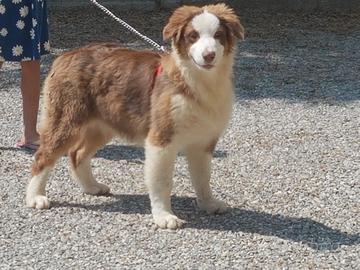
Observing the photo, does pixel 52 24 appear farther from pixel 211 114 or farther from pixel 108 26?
pixel 211 114

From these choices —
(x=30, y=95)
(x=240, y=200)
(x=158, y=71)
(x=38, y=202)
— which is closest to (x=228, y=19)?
(x=158, y=71)

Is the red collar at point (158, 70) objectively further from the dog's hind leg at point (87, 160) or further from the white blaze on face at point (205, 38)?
the dog's hind leg at point (87, 160)

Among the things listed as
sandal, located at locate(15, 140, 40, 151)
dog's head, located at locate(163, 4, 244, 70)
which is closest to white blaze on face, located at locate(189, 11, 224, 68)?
dog's head, located at locate(163, 4, 244, 70)

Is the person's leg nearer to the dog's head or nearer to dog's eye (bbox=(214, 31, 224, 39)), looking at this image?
the dog's head

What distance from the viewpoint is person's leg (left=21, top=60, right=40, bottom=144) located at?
565 cm

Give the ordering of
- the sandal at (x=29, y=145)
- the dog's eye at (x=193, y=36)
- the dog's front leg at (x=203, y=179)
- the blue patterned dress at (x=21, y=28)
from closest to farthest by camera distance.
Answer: the dog's eye at (x=193, y=36) < the dog's front leg at (x=203, y=179) < the blue patterned dress at (x=21, y=28) < the sandal at (x=29, y=145)

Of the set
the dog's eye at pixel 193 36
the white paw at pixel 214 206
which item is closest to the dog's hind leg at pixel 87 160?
the white paw at pixel 214 206

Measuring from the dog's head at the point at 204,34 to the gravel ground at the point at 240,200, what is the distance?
100 centimetres

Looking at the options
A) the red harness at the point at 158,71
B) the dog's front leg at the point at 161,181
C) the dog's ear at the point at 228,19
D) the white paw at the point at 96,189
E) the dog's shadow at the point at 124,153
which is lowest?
the dog's shadow at the point at 124,153

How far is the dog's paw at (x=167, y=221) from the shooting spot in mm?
4348

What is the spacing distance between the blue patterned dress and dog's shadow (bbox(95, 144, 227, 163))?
0.87m

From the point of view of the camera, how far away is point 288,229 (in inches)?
173

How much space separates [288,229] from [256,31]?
6671 millimetres

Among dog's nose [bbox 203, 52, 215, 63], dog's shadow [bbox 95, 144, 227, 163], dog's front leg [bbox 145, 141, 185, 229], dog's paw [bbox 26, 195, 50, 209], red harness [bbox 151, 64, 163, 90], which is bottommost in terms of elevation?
dog's shadow [bbox 95, 144, 227, 163]
